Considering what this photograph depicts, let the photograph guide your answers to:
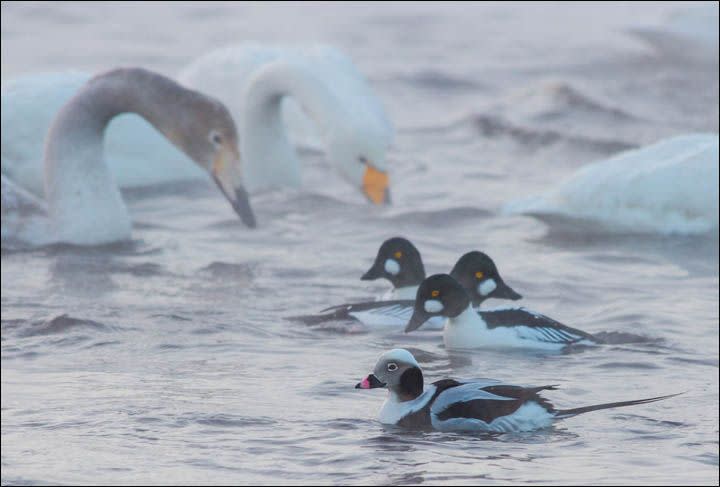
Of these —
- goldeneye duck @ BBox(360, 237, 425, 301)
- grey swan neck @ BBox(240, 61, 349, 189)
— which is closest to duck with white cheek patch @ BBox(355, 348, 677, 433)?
goldeneye duck @ BBox(360, 237, 425, 301)

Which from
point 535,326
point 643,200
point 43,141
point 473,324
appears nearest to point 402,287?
point 473,324

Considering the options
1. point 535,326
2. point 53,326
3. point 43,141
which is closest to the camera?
point 535,326

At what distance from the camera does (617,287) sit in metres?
9.89

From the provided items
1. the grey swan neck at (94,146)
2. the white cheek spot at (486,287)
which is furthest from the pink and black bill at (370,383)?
the grey swan neck at (94,146)

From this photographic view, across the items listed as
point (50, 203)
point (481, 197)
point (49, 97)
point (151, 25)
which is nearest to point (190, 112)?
point (50, 203)

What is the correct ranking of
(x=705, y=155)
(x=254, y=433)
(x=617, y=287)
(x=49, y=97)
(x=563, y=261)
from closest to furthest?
(x=254, y=433) → (x=617, y=287) → (x=563, y=261) → (x=705, y=155) → (x=49, y=97)

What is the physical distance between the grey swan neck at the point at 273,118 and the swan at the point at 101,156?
194 cm

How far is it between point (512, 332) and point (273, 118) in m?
4.77

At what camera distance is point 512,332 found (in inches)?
337

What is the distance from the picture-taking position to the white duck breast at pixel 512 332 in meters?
8.43

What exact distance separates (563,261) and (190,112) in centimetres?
238

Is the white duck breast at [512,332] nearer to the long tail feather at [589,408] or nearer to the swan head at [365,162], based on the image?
the long tail feather at [589,408]

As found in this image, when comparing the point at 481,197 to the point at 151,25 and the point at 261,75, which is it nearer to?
the point at 261,75

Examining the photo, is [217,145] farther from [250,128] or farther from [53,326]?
[53,326]
